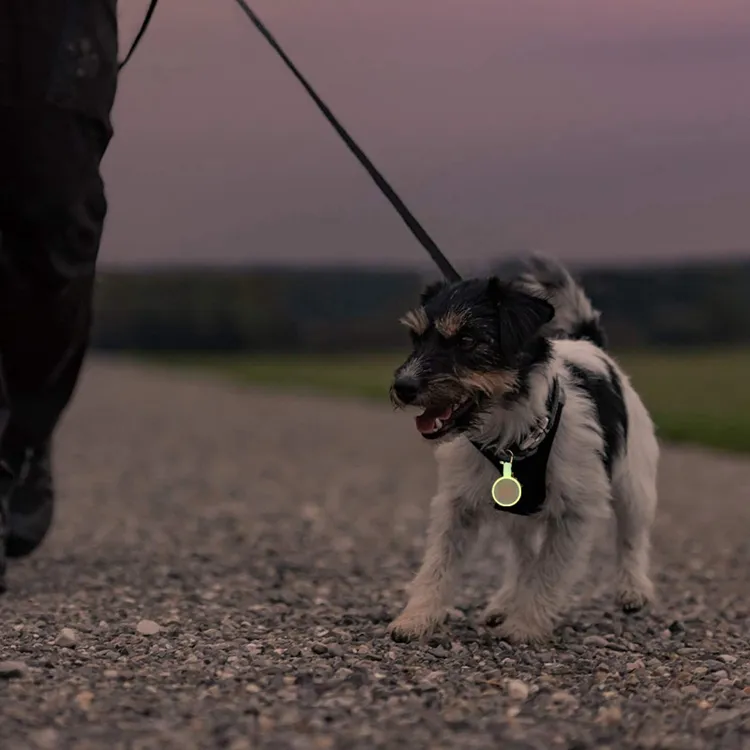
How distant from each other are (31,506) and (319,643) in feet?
7.47

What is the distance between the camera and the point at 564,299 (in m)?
6.16

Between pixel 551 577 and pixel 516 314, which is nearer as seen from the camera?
pixel 516 314

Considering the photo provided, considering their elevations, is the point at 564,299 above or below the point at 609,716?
above

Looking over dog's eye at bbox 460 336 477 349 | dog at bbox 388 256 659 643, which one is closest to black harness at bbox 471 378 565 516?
dog at bbox 388 256 659 643

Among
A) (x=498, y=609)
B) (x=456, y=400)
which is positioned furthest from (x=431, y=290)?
(x=498, y=609)

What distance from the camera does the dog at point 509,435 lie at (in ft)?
15.8

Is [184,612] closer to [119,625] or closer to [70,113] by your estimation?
[119,625]

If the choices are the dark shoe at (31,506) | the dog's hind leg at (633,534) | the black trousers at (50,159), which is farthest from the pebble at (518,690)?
the dark shoe at (31,506)

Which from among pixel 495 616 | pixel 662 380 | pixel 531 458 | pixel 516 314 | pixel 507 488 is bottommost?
pixel 662 380

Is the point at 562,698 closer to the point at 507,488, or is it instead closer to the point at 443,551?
the point at 507,488

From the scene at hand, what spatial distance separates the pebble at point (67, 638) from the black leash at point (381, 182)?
6.96 feet

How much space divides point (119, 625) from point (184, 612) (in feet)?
1.55

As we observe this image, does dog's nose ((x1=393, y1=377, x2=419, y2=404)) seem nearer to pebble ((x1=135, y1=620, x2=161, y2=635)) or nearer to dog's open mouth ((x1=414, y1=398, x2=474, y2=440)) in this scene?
dog's open mouth ((x1=414, y1=398, x2=474, y2=440))

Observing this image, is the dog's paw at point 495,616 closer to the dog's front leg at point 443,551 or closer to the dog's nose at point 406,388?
the dog's front leg at point 443,551
